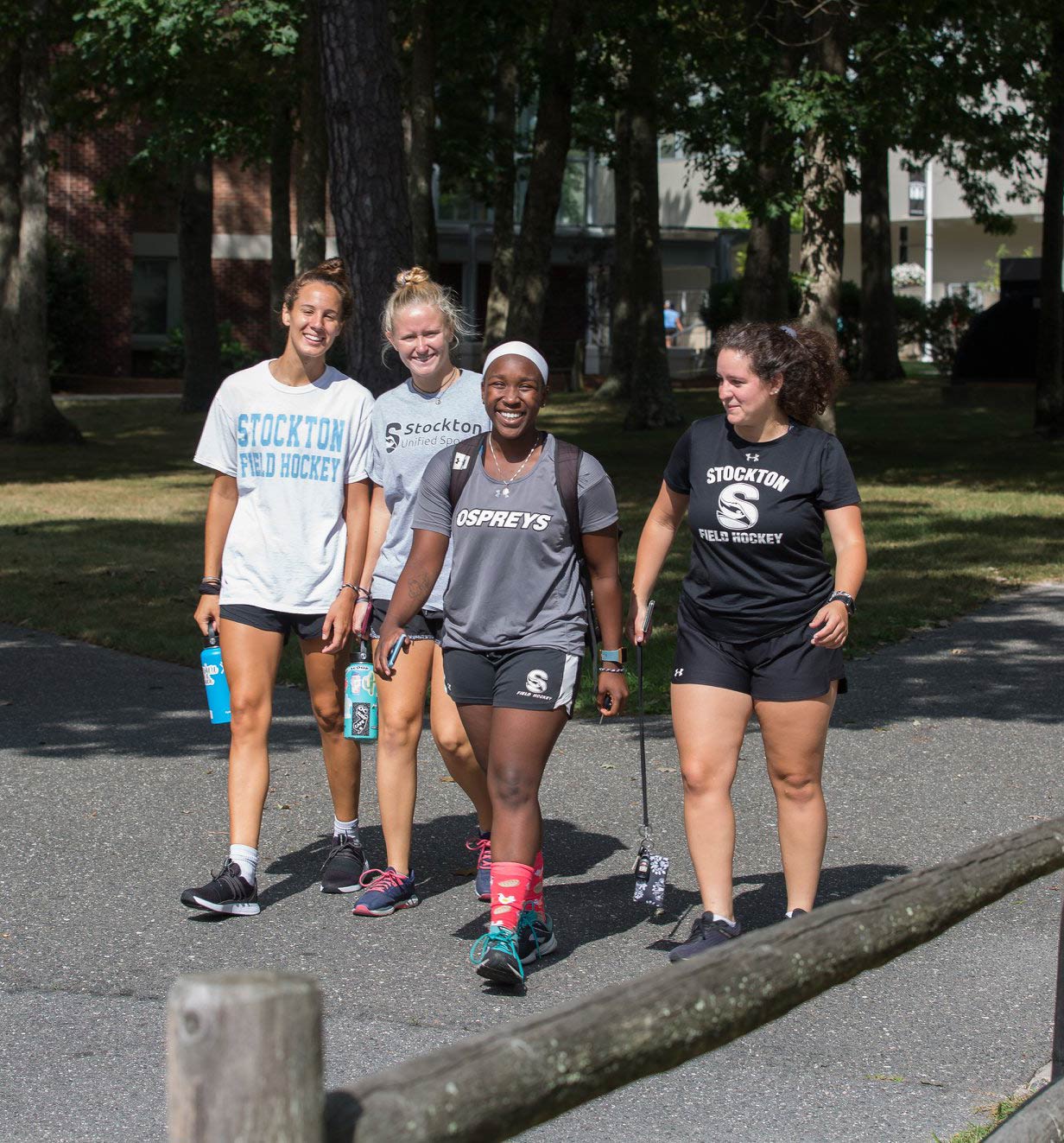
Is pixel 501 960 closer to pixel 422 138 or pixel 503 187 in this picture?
pixel 422 138

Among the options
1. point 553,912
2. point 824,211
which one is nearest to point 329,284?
point 553,912

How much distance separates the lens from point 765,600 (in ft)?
17.1

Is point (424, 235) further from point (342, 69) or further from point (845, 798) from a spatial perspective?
point (845, 798)

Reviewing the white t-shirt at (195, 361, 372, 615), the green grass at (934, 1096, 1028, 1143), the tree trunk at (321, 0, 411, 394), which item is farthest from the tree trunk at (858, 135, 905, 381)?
the green grass at (934, 1096, 1028, 1143)

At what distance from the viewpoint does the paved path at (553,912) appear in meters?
4.27

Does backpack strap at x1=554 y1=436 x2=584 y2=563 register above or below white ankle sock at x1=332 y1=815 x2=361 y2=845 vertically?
above

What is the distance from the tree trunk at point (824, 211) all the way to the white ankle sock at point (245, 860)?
15.1m

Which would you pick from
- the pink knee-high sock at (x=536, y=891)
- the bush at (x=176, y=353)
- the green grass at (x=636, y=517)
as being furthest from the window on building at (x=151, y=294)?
the pink knee-high sock at (x=536, y=891)

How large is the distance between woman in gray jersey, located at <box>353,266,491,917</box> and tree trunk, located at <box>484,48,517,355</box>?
76.8 feet

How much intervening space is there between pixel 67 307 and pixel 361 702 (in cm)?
3561

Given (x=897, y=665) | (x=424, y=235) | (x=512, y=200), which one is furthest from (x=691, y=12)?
(x=897, y=665)

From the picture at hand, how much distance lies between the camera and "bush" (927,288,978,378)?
128 feet

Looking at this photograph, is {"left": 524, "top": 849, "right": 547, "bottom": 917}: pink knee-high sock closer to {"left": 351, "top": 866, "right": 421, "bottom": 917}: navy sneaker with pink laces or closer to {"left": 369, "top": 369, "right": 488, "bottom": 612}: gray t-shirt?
{"left": 351, "top": 866, "right": 421, "bottom": 917}: navy sneaker with pink laces

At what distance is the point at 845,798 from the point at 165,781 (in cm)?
294
